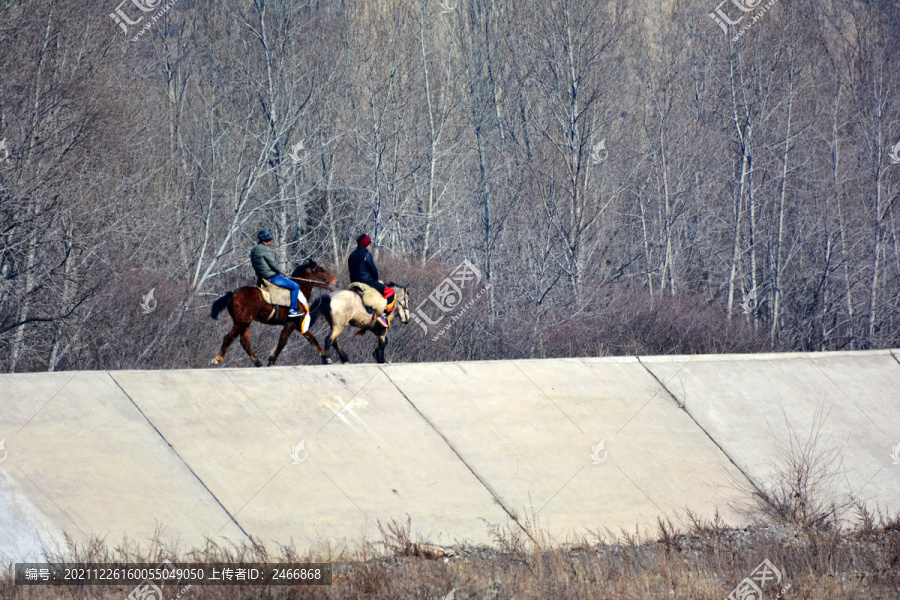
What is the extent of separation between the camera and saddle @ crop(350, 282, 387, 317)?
39.5 feet

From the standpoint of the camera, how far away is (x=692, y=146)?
3069 centimetres

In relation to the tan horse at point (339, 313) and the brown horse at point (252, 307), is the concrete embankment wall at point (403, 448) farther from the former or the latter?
the brown horse at point (252, 307)

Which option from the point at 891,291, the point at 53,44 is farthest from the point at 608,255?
the point at 53,44

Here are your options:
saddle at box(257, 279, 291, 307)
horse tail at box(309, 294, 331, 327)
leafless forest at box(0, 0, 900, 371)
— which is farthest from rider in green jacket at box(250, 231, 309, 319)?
leafless forest at box(0, 0, 900, 371)

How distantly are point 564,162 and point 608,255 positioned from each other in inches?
225

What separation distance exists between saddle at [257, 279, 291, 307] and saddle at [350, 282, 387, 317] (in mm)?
1020

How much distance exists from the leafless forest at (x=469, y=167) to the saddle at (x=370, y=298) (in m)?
5.26

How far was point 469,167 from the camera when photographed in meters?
32.1

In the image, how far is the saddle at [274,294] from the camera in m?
11.4

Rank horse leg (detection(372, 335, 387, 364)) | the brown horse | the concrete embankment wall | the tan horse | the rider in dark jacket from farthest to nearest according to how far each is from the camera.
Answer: horse leg (detection(372, 335, 387, 364)) < the rider in dark jacket < the tan horse < the brown horse < the concrete embankment wall

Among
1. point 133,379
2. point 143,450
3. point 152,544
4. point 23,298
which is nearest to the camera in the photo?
point 152,544

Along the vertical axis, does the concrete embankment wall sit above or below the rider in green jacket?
below

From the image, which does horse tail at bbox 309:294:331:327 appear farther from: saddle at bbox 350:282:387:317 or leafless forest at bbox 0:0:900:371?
leafless forest at bbox 0:0:900:371

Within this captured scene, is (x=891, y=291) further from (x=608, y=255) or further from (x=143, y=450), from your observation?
(x=143, y=450)
